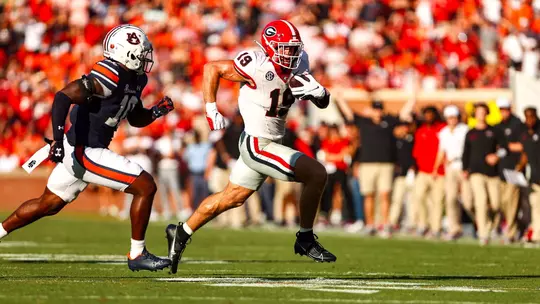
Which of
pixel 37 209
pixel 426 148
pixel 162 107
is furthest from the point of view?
pixel 426 148

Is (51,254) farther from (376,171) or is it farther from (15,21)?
Result: (15,21)

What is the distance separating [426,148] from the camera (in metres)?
16.6

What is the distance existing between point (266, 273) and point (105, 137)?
1.68m

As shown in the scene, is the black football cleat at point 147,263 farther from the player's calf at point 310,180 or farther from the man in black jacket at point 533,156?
the man in black jacket at point 533,156

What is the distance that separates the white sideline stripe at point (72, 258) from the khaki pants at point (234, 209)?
8.04 m

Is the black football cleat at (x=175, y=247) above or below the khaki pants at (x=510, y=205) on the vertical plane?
above

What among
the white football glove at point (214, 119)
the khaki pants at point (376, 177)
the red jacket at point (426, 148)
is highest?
the white football glove at point (214, 119)

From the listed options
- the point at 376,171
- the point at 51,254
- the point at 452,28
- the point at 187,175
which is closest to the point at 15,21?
the point at 187,175

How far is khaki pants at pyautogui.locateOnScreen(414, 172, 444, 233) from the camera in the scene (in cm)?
1653

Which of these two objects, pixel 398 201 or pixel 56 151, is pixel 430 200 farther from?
pixel 56 151

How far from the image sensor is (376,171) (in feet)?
56.9

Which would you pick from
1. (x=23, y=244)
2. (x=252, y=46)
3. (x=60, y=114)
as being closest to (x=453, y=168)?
(x=23, y=244)

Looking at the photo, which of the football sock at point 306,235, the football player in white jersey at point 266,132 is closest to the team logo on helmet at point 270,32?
the football player in white jersey at point 266,132

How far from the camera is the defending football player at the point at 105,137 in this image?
8625 mm
